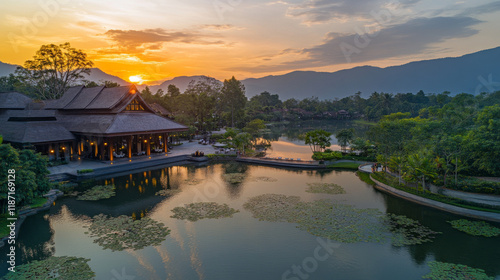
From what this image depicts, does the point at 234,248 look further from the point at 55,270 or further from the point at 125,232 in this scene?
the point at 55,270

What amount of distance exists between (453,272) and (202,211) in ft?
43.6

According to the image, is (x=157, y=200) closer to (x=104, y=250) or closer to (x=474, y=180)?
(x=104, y=250)

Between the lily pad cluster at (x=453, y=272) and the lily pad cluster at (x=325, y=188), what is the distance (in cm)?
1008

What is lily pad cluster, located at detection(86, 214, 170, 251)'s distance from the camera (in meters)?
13.7

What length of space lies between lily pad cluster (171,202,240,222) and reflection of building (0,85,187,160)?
15289mm

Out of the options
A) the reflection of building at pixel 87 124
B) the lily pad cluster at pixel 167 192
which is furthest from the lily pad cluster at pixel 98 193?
the reflection of building at pixel 87 124

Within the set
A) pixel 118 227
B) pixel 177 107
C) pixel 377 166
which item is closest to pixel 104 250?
pixel 118 227

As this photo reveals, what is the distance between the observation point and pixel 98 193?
21.6 metres

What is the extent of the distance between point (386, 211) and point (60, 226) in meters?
19.9

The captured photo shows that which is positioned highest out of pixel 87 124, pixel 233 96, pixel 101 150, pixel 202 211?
pixel 233 96

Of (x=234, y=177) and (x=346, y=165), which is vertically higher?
(x=346, y=165)

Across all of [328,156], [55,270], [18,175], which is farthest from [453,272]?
[18,175]

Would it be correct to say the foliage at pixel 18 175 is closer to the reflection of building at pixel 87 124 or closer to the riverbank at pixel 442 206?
the reflection of building at pixel 87 124

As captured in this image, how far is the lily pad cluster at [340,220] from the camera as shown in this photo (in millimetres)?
14320
